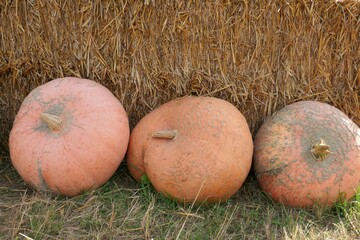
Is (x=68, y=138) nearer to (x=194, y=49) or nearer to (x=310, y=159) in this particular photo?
(x=194, y=49)

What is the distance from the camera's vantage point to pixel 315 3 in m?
2.99

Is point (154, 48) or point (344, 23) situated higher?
point (344, 23)

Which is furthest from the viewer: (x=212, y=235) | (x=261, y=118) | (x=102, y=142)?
(x=261, y=118)

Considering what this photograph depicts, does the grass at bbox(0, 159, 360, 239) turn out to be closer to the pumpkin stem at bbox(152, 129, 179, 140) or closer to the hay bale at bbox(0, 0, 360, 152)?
the pumpkin stem at bbox(152, 129, 179, 140)

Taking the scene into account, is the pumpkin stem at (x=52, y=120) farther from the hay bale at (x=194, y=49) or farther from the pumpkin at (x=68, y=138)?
the hay bale at (x=194, y=49)

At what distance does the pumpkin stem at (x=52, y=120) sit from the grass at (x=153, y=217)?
1.40 feet

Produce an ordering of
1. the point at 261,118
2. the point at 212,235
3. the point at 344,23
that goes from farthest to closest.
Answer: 1. the point at 261,118
2. the point at 344,23
3. the point at 212,235

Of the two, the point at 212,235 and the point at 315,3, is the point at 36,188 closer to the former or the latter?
the point at 212,235

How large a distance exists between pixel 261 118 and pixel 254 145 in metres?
0.28

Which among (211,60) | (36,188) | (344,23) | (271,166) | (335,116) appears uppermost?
(344,23)

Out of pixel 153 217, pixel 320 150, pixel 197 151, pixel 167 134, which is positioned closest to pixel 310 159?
pixel 320 150

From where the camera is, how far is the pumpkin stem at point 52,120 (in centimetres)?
275

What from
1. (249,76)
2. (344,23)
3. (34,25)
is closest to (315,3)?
(344,23)

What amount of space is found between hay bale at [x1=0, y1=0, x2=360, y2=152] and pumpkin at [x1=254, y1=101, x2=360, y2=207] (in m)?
0.33
